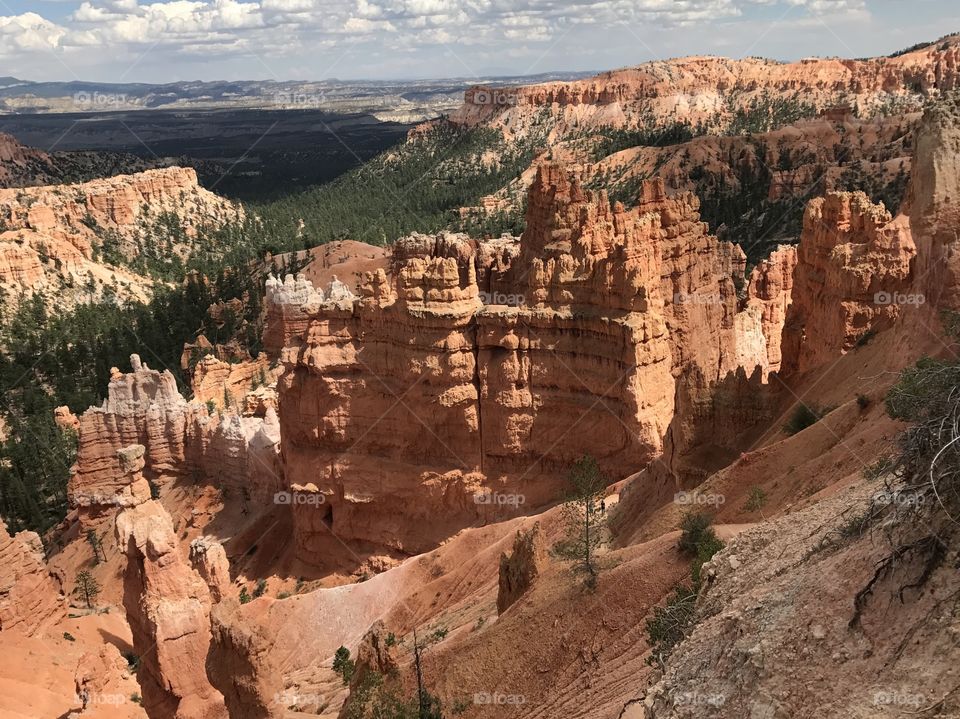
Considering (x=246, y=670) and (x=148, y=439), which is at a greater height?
(x=246, y=670)

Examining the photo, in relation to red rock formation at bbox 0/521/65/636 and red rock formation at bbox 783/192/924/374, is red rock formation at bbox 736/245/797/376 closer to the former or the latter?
red rock formation at bbox 783/192/924/374

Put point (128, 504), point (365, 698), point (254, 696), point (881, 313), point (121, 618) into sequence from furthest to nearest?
point (121, 618) < point (881, 313) < point (128, 504) < point (254, 696) < point (365, 698)

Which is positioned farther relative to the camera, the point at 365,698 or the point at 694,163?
the point at 694,163

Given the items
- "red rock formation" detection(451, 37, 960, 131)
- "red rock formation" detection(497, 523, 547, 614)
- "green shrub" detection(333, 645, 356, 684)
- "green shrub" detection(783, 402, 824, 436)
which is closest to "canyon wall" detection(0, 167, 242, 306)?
"green shrub" detection(333, 645, 356, 684)

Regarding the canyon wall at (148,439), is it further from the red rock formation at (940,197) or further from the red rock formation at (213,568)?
the red rock formation at (940,197)

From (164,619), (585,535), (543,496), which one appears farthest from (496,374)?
(164,619)

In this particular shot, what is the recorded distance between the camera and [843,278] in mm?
22719

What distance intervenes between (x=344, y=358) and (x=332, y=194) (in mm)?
111212

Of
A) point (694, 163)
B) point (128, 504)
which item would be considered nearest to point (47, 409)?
point (128, 504)

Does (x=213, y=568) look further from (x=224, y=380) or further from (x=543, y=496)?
(x=224, y=380)

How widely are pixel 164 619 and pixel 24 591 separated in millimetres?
6121

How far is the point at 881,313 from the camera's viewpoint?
2191cm

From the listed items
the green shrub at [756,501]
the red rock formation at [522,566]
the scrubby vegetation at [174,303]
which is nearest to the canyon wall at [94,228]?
the scrubby vegetation at [174,303]

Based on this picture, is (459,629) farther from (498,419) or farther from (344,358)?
(344,358)
